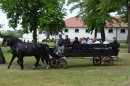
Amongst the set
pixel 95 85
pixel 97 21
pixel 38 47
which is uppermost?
pixel 97 21

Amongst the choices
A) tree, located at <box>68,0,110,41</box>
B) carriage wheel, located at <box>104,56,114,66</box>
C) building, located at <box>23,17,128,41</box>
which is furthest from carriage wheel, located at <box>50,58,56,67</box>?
building, located at <box>23,17,128,41</box>

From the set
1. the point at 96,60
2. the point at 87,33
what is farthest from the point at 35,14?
the point at 87,33

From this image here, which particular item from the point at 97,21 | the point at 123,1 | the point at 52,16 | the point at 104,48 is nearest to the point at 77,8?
the point at 52,16

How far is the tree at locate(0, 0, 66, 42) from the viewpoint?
52531mm

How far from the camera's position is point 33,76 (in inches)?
567

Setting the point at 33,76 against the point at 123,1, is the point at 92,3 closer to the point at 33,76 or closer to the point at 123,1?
the point at 123,1

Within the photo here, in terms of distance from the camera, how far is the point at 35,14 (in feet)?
181

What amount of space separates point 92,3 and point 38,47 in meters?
30.3

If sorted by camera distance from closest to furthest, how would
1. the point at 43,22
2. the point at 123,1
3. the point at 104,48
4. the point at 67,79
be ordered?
1. the point at 67,79
2. the point at 104,48
3. the point at 123,1
4. the point at 43,22

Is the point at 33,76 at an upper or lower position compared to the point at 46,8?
lower

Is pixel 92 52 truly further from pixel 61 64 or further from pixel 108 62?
pixel 61 64

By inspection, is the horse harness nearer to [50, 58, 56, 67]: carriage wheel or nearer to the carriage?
[50, 58, 56, 67]: carriage wheel

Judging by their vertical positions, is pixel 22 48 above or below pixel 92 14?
below

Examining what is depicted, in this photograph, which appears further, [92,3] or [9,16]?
[9,16]
